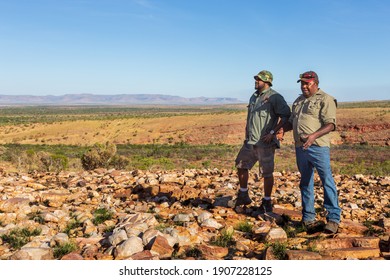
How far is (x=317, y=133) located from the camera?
4.18 m

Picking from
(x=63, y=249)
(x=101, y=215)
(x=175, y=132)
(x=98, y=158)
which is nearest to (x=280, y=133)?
(x=101, y=215)

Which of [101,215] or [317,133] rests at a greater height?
[317,133]

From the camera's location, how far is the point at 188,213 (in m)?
5.11

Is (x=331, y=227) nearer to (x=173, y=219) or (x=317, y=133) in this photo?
(x=317, y=133)

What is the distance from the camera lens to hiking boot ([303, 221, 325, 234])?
171 inches

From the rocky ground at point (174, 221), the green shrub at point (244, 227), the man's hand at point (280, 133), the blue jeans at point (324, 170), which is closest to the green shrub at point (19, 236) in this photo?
the rocky ground at point (174, 221)

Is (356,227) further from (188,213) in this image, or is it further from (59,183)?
(59,183)

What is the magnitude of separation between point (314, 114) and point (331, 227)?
128 centimetres

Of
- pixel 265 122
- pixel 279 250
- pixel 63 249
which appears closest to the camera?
pixel 279 250

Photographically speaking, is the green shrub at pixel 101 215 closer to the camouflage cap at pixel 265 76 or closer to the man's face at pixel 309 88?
the camouflage cap at pixel 265 76

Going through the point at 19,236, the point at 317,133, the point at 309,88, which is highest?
the point at 309,88

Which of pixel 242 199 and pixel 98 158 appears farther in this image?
pixel 98 158

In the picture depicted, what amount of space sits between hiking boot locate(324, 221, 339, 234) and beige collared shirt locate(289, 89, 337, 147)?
884 mm
